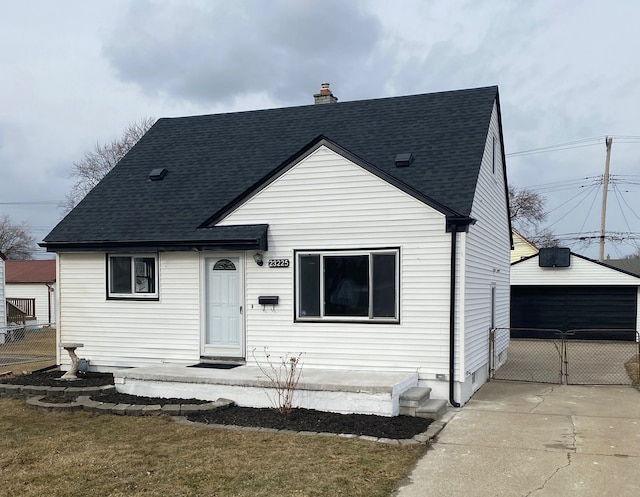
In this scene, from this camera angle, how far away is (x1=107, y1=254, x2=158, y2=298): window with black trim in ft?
38.2

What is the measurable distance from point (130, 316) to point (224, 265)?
230 cm

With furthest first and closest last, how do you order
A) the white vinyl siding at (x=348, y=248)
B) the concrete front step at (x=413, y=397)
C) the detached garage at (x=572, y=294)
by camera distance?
the detached garage at (x=572, y=294) < the white vinyl siding at (x=348, y=248) < the concrete front step at (x=413, y=397)

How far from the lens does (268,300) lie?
10492 millimetres

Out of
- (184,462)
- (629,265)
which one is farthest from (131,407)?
(629,265)

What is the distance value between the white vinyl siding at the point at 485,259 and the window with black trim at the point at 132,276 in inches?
235

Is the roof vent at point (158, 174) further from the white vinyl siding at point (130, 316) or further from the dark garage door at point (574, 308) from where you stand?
the dark garage door at point (574, 308)

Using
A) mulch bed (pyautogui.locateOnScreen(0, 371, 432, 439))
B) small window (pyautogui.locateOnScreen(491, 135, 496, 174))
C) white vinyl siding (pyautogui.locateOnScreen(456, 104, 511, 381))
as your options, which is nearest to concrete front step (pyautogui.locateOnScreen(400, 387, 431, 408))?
mulch bed (pyautogui.locateOnScreen(0, 371, 432, 439))

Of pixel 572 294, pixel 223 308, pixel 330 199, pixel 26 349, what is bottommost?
pixel 26 349

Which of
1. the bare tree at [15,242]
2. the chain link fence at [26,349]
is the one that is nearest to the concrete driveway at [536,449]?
the chain link fence at [26,349]

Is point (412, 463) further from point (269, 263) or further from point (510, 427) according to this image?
point (269, 263)

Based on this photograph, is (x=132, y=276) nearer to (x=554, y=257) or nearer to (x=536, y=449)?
(x=536, y=449)

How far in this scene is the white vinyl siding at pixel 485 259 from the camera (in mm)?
9898

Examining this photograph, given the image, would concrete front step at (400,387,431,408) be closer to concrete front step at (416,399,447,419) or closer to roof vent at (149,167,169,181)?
concrete front step at (416,399,447,419)

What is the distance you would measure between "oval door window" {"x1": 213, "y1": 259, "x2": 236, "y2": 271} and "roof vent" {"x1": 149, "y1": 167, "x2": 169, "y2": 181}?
3.15m
